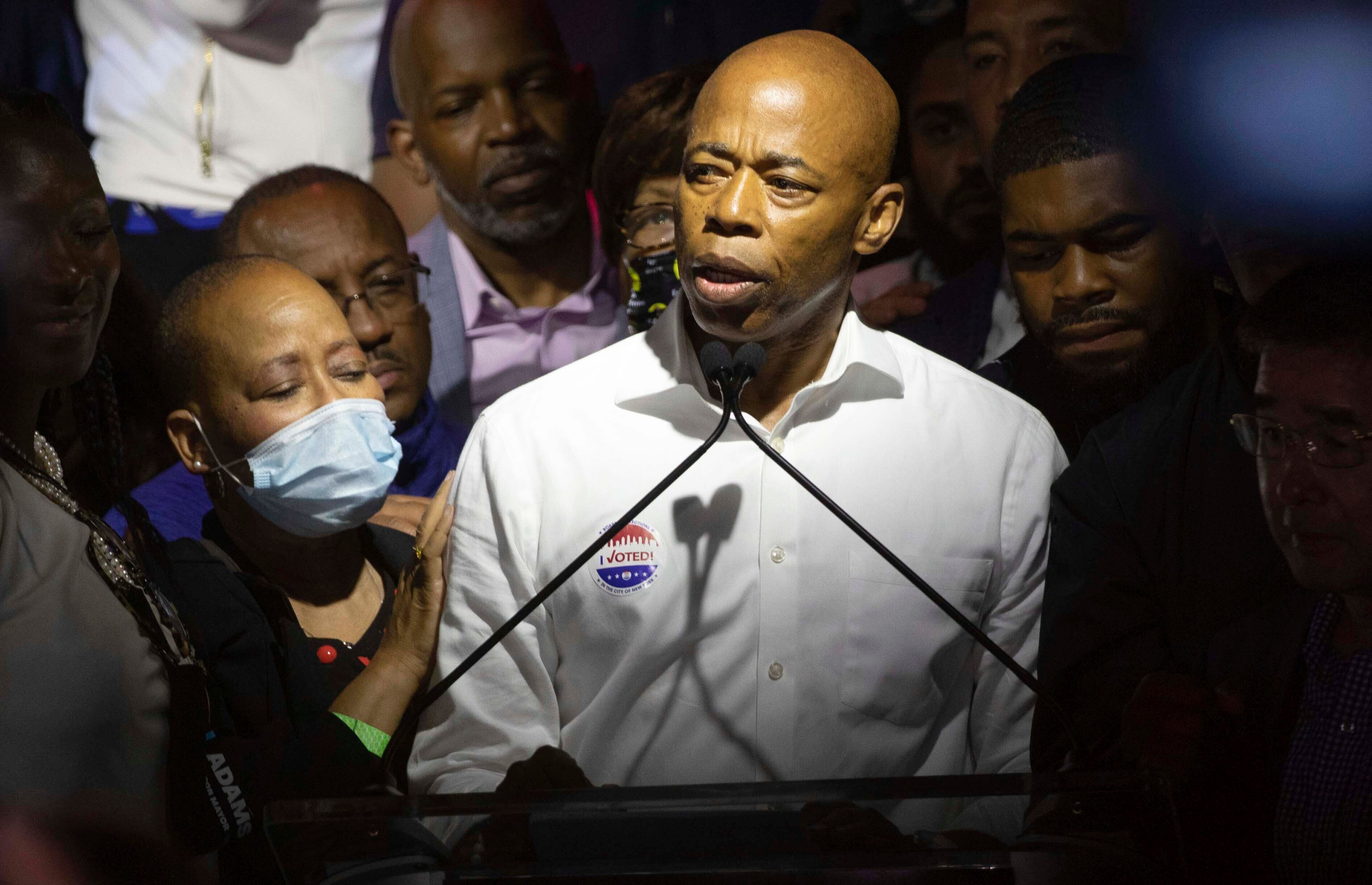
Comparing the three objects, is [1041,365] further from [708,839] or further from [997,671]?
[708,839]

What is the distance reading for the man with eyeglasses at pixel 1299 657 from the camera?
6.07 ft

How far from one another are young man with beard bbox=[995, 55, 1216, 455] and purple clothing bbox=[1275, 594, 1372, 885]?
51cm

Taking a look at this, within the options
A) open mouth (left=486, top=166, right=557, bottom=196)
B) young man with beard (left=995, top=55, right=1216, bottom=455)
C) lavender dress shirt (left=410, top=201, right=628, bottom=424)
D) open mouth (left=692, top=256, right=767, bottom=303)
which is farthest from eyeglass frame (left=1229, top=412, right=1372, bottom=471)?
open mouth (left=486, top=166, right=557, bottom=196)

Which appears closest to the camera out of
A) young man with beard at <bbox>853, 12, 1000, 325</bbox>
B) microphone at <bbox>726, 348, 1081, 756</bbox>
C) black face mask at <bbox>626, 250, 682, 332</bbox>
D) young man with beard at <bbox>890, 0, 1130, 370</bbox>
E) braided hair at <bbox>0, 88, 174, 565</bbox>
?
microphone at <bbox>726, 348, 1081, 756</bbox>

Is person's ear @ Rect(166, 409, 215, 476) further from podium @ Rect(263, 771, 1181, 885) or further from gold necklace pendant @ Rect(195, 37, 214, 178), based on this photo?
podium @ Rect(263, 771, 1181, 885)

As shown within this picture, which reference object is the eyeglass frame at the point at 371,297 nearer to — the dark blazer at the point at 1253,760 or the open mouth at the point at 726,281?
the open mouth at the point at 726,281

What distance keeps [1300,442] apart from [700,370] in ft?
3.15

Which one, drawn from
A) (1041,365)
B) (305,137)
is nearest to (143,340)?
(305,137)

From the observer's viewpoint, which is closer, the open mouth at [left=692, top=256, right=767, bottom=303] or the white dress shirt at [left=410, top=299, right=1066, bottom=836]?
the open mouth at [left=692, top=256, right=767, bottom=303]

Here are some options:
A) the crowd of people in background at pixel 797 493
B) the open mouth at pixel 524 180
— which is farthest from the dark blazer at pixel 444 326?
the crowd of people in background at pixel 797 493

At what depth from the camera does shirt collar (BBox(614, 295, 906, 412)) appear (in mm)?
2145

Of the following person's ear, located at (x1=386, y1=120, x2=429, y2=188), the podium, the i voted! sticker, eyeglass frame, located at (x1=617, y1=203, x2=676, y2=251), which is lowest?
the i voted! sticker

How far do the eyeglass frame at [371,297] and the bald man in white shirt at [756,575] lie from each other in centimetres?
55

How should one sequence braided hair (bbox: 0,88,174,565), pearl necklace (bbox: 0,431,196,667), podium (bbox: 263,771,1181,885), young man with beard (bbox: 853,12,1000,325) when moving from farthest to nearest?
young man with beard (bbox: 853,12,1000,325) < braided hair (bbox: 0,88,174,565) < pearl necklace (bbox: 0,431,196,667) < podium (bbox: 263,771,1181,885)
